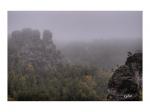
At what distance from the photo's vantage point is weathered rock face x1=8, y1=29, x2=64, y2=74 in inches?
110

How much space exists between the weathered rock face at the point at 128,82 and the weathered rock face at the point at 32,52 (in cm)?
63

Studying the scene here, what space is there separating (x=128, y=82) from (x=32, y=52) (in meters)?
1.10

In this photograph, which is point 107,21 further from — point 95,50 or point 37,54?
point 37,54

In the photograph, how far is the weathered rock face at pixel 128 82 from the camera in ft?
9.20

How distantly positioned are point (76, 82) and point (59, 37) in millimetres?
524

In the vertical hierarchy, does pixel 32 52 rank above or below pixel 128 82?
above

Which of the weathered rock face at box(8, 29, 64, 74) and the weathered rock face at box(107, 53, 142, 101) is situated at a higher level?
the weathered rock face at box(8, 29, 64, 74)

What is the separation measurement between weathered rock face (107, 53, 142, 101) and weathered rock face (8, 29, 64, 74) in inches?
24.6

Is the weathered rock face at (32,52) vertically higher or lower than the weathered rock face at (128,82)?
higher

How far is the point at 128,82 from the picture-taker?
2807 millimetres
